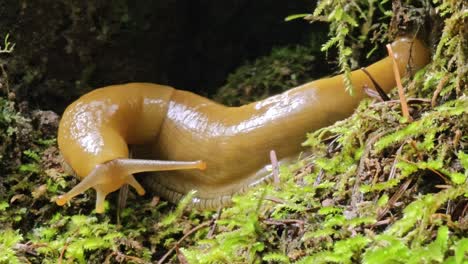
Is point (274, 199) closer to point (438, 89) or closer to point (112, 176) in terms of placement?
point (438, 89)

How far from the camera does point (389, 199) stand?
1261mm

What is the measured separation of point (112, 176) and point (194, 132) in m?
0.46

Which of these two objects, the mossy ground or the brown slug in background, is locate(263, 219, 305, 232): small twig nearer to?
the mossy ground

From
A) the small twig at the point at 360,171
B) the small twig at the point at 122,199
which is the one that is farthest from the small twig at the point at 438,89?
the small twig at the point at 122,199

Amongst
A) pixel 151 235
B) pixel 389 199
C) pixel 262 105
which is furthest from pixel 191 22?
pixel 389 199

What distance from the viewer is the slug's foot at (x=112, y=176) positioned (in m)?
2.05

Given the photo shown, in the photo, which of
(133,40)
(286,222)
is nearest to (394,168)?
(286,222)

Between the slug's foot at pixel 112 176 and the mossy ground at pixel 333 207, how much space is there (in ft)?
0.31

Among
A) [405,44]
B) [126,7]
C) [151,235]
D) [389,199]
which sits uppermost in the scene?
[126,7]

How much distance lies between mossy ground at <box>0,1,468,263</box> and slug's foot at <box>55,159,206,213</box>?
0.09 meters

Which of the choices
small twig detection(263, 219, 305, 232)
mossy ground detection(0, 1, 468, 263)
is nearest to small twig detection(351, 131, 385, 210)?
mossy ground detection(0, 1, 468, 263)

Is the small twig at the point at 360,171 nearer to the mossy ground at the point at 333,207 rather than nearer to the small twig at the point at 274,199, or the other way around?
the mossy ground at the point at 333,207

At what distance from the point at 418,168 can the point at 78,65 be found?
1.98m

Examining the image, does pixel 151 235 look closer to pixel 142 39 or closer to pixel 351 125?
pixel 351 125
